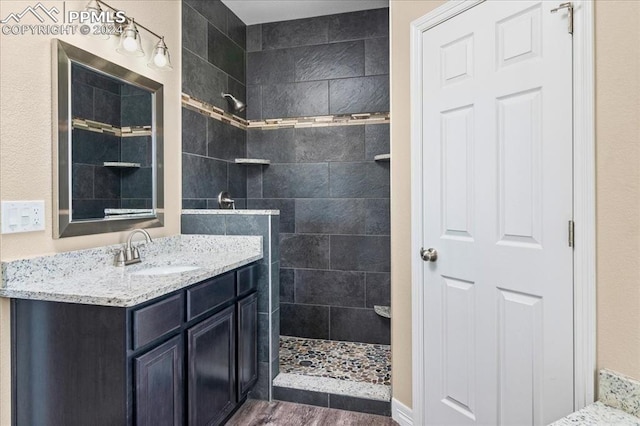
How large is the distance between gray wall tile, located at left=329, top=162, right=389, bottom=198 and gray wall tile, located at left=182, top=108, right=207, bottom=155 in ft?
3.61

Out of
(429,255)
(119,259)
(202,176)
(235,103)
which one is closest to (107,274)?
(119,259)

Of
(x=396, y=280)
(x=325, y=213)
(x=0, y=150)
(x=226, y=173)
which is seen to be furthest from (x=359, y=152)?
(x=0, y=150)

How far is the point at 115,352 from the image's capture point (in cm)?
135

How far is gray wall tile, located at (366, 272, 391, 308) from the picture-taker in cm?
316

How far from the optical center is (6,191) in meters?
1.47

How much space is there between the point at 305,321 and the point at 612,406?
2.44 m

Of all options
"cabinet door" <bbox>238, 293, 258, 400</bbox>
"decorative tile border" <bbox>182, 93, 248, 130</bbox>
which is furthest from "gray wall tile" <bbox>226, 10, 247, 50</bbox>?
"cabinet door" <bbox>238, 293, 258, 400</bbox>

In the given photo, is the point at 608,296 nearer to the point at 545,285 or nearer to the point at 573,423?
the point at 545,285

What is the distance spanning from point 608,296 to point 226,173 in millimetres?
2642

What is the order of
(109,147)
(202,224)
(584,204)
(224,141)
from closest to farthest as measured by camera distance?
(584,204)
(109,147)
(202,224)
(224,141)

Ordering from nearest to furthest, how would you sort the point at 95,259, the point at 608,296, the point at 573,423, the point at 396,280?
1. the point at 573,423
2. the point at 608,296
3. the point at 95,259
4. the point at 396,280

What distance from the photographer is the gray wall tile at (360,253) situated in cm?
315

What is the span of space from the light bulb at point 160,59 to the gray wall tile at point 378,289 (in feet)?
7.23

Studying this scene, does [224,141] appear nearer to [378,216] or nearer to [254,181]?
[254,181]
